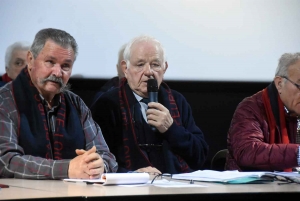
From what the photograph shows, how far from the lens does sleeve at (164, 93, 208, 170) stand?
297 cm

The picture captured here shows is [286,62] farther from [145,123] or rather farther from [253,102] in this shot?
[145,123]

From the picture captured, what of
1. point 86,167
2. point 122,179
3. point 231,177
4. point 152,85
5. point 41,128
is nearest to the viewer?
point 122,179

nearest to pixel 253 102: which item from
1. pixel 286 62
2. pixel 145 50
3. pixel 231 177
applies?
pixel 286 62

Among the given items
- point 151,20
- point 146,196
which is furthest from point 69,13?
point 146,196

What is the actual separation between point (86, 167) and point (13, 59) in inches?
65.2

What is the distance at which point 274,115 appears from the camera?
3100mm

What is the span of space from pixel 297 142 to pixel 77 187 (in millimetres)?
1698

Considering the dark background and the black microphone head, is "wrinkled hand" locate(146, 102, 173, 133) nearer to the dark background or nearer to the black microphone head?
the black microphone head

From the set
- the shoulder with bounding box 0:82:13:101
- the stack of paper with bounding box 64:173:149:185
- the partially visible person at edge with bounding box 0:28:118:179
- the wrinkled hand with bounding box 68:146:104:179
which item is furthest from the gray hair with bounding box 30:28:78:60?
the stack of paper with bounding box 64:173:149:185

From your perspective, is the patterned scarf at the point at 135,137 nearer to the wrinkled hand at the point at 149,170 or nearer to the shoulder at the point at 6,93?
the wrinkled hand at the point at 149,170

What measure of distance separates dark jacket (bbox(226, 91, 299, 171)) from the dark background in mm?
928

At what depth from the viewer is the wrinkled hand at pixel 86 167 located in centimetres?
222

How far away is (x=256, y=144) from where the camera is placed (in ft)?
9.57

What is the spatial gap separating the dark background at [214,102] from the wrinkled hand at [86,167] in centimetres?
185
